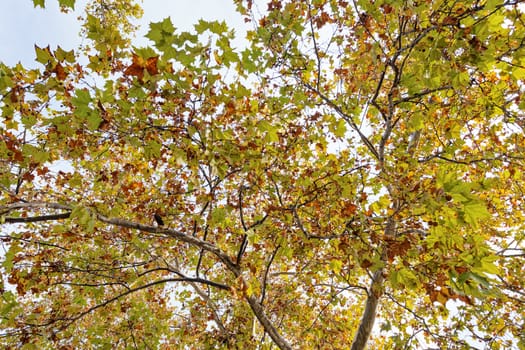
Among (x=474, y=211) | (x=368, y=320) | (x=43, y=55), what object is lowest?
(x=43, y=55)

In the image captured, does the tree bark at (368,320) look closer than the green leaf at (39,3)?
No

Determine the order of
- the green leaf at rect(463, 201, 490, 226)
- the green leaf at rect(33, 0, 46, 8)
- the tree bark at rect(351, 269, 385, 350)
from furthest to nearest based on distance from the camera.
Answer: the tree bark at rect(351, 269, 385, 350), the green leaf at rect(33, 0, 46, 8), the green leaf at rect(463, 201, 490, 226)

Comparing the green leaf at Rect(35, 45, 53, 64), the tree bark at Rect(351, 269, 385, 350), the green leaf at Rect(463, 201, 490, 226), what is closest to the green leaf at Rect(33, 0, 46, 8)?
the green leaf at Rect(35, 45, 53, 64)

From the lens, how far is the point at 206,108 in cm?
326

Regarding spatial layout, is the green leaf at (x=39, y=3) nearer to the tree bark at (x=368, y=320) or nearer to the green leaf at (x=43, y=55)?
the green leaf at (x=43, y=55)

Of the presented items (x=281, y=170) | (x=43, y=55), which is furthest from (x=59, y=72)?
(x=281, y=170)

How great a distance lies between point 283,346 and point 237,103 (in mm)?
3721

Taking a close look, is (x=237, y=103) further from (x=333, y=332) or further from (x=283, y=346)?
(x=333, y=332)

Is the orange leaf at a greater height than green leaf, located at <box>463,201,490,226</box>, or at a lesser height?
lesser

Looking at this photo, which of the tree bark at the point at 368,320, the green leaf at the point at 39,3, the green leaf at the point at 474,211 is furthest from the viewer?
the tree bark at the point at 368,320

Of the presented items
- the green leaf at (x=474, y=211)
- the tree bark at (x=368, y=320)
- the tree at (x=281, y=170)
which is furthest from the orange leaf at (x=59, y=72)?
the tree bark at (x=368, y=320)

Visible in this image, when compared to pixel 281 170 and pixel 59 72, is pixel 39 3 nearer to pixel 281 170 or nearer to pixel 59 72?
pixel 59 72

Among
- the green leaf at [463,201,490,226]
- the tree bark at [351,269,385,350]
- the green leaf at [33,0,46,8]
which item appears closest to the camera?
the green leaf at [463,201,490,226]

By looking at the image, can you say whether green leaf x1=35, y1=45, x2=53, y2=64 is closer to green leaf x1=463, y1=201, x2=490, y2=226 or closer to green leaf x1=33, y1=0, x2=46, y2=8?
green leaf x1=33, y1=0, x2=46, y2=8
